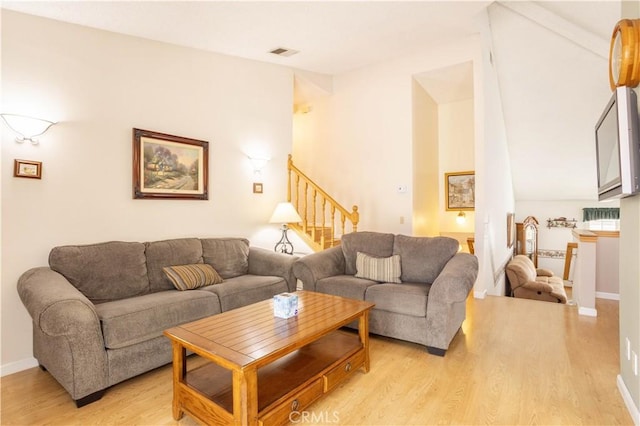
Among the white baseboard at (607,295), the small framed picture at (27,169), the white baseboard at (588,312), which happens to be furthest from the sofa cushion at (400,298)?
the white baseboard at (607,295)

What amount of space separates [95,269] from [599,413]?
11.9 feet

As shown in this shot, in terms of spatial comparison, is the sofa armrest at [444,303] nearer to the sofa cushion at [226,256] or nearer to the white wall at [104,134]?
the sofa cushion at [226,256]

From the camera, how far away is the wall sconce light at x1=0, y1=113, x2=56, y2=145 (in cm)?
254

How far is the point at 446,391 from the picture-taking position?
87.4 inches

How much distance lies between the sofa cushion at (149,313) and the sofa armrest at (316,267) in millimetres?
889

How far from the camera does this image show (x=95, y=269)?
8.95 ft

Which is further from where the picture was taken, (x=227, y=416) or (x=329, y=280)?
(x=329, y=280)

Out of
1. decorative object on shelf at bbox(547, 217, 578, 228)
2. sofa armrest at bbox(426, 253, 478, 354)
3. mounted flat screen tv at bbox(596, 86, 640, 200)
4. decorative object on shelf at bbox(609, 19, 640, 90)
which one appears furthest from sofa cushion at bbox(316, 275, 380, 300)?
decorative object on shelf at bbox(547, 217, 578, 228)

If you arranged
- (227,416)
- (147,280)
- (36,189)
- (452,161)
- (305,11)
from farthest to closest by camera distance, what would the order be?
(452,161)
(305,11)
(147,280)
(36,189)
(227,416)

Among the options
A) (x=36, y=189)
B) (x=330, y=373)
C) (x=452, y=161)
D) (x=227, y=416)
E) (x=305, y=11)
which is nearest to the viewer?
(x=227, y=416)

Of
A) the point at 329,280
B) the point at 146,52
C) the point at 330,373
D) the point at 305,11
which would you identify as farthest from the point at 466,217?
the point at 146,52

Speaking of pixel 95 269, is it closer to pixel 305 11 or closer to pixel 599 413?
pixel 305 11

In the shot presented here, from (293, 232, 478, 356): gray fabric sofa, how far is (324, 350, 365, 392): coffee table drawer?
0.65 m

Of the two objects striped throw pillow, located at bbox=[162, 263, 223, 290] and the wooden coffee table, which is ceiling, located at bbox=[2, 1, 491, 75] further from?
the wooden coffee table
